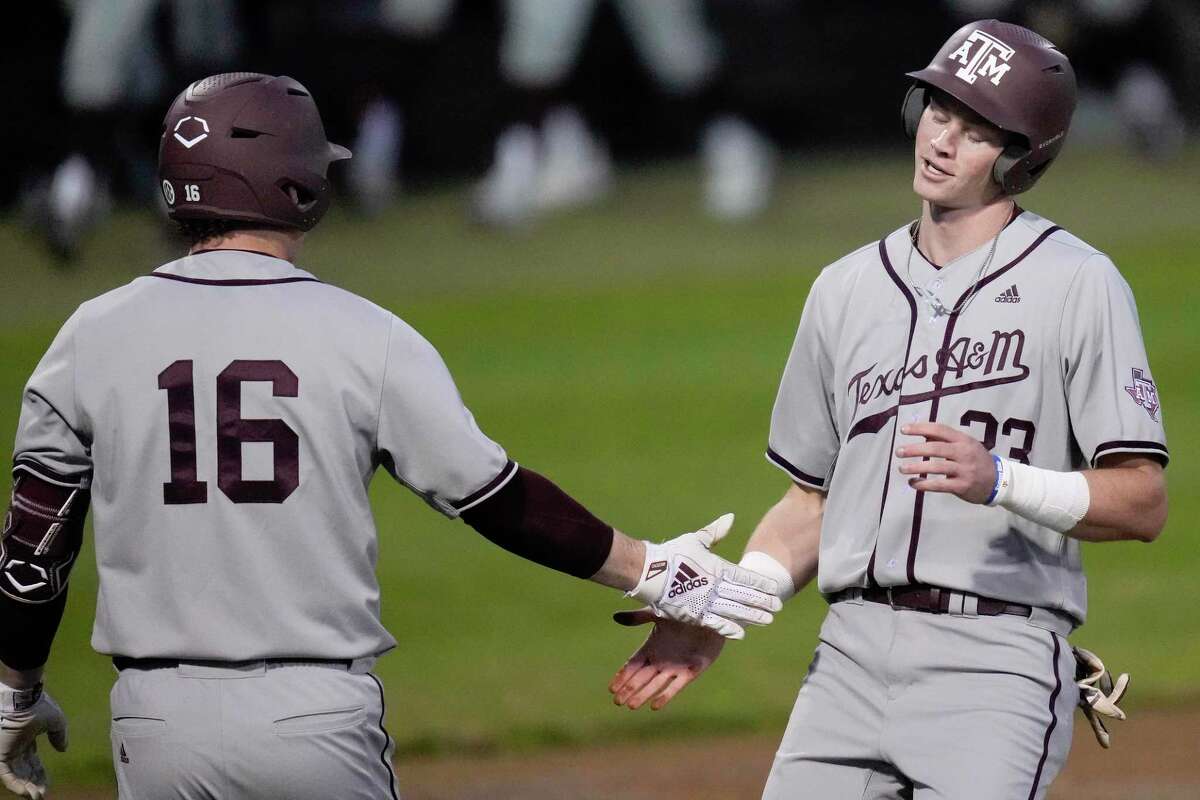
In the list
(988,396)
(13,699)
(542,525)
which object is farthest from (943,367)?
(13,699)

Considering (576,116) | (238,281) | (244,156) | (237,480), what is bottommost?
(237,480)

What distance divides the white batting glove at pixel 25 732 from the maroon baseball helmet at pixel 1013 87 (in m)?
2.24

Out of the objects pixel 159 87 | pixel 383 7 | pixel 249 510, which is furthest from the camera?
pixel 383 7

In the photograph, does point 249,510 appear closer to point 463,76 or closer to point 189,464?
point 189,464

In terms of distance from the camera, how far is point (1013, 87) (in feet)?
11.8

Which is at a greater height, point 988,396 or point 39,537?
point 988,396

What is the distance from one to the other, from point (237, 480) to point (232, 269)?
0.42m

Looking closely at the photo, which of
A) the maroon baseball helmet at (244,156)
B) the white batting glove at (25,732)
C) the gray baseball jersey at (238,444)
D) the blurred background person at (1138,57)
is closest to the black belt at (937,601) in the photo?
the gray baseball jersey at (238,444)

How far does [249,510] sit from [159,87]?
11993mm

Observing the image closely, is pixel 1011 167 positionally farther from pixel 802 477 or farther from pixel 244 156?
pixel 244 156

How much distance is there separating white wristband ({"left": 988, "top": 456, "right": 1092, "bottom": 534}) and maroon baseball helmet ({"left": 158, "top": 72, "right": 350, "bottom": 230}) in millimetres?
1435

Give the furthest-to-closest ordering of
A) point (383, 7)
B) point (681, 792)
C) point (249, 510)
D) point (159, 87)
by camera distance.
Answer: point (383, 7)
point (159, 87)
point (681, 792)
point (249, 510)

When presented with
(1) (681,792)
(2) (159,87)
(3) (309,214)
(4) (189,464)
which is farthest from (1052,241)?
(2) (159,87)

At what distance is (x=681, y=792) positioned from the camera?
6.07 m
